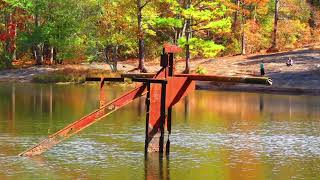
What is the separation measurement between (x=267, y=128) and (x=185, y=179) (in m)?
13.8

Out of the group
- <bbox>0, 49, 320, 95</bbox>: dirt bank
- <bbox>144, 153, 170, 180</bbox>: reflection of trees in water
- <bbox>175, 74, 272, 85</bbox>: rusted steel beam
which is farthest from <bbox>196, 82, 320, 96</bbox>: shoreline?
<bbox>144, 153, 170, 180</bbox>: reflection of trees in water

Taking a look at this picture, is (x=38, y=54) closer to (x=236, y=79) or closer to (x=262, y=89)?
(x=262, y=89)

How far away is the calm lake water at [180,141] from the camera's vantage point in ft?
68.6

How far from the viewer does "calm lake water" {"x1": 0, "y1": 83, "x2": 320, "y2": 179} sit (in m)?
20.9

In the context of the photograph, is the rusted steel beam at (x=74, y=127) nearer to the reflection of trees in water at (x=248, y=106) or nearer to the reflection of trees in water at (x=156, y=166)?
the reflection of trees in water at (x=156, y=166)

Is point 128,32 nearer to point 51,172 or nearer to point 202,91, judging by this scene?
point 202,91

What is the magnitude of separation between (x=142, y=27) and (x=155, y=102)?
44.9 meters

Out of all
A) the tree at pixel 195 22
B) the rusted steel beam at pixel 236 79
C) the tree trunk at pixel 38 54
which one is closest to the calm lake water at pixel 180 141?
the rusted steel beam at pixel 236 79

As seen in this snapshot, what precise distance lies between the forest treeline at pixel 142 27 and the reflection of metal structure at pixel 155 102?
4017 cm

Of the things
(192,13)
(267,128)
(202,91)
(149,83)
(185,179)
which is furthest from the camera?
(192,13)

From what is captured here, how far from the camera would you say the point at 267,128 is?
1296 inches

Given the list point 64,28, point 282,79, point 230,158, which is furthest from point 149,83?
point 64,28

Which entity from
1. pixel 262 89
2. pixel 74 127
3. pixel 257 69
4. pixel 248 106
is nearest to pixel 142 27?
pixel 257 69

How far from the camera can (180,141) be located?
27703mm
